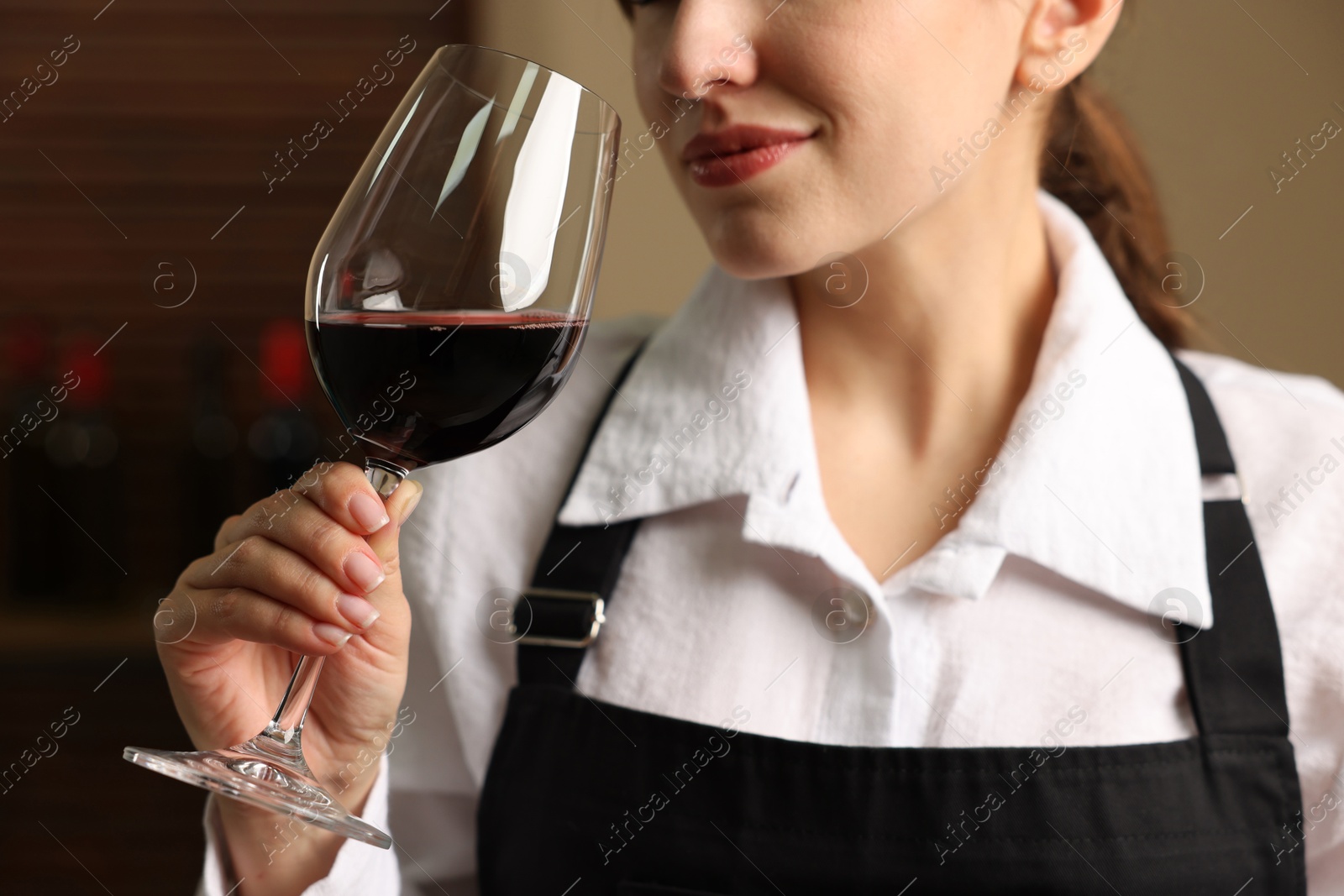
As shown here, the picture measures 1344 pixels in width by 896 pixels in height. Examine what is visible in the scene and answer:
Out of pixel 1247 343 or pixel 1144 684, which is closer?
pixel 1144 684

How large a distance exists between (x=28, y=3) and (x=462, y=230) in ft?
Result: 6.22

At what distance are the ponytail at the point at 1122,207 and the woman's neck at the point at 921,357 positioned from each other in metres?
0.19

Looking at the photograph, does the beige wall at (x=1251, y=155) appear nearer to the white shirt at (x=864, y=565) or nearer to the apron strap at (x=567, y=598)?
the white shirt at (x=864, y=565)

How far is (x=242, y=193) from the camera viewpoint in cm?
212

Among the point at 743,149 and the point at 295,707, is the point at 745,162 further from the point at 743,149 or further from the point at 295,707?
the point at 295,707

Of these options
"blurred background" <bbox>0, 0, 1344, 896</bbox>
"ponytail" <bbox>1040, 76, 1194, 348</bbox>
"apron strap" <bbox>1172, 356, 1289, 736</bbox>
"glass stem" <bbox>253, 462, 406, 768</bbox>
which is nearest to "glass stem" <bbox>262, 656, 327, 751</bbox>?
"glass stem" <bbox>253, 462, 406, 768</bbox>

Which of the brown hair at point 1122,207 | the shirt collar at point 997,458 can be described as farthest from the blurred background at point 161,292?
the shirt collar at point 997,458

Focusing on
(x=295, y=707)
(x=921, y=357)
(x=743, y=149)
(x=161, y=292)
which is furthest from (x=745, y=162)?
(x=161, y=292)

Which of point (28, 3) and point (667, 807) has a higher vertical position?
point (28, 3)

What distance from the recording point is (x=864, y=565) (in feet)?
3.12

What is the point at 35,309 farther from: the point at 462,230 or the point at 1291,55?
the point at 1291,55

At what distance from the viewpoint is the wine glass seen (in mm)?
598

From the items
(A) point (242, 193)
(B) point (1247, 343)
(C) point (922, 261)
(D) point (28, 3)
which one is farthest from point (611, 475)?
(D) point (28, 3)

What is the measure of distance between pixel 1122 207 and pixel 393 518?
3.10ft
